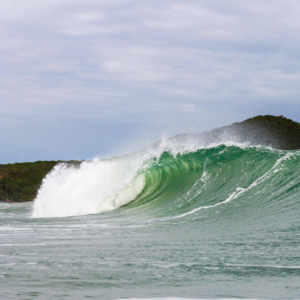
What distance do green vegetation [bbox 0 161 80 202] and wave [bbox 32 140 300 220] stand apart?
26.7 metres

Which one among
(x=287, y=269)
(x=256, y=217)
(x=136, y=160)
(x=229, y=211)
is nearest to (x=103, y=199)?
(x=136, y=160)

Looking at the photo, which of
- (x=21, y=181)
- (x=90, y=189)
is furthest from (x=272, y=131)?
(x=90, y=189)

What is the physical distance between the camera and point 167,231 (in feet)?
28.2

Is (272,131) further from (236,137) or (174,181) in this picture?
(174,181)

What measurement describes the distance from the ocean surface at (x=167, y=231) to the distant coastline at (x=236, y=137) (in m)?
24.2

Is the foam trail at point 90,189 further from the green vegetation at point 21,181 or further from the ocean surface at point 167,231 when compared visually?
the green vegetation at point 21,181

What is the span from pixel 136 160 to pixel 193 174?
9.19 feet

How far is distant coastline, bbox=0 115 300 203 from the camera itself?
4647 cm

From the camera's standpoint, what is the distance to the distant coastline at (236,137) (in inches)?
1829

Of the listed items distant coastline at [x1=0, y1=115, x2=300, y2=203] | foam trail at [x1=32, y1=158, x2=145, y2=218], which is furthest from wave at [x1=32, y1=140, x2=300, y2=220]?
distant coastline at [x1=0, y1=115, x2=300, y2=203]

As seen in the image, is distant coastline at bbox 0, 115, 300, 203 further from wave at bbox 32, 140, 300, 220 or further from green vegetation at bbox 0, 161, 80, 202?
wave at bbox 32, 140, 300, 220

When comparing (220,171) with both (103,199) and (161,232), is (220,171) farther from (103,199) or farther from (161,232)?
(161,232)

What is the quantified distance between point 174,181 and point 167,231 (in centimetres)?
878

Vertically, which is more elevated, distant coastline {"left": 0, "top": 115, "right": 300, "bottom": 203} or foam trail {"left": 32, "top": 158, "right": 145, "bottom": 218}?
distant coastline {"left": 0, "top": 115, "right": 300, "bottom": 203}
